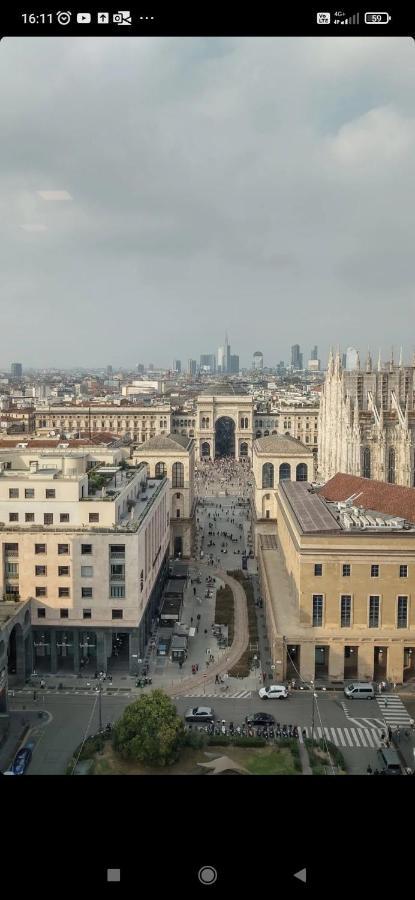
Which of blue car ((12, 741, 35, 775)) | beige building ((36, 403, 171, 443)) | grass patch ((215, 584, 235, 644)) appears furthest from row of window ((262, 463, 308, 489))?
beige building ((36, 403, 171, 443))

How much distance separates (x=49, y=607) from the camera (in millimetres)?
18359

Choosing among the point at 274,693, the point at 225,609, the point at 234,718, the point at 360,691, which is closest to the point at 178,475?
the point at 225,609

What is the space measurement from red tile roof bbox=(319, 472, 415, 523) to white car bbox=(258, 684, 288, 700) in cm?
670

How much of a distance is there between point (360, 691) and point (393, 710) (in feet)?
3.63

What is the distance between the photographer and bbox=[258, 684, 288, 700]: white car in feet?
54.1

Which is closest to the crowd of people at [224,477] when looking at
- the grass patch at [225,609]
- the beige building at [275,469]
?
the beige building at [275,469]

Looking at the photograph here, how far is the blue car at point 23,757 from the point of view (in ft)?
39.2

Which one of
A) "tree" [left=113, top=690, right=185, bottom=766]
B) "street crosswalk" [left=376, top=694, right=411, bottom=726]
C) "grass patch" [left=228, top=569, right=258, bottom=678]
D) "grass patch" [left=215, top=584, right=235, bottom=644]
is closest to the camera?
"tree" [left=113, top=690, right=185, bottom=766]

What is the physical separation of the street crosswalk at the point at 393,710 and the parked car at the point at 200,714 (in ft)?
12.6
